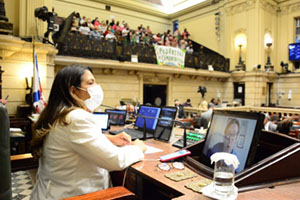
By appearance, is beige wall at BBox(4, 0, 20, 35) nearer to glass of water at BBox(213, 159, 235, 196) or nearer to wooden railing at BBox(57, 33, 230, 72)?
wooden railing at BBox(57, 33, 230, 72)

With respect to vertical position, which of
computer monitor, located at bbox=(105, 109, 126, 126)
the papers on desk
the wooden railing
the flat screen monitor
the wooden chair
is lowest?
the wooden chair

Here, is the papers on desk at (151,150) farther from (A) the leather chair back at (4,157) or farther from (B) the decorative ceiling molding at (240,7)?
(B) the decorative ceiling molding at (240,7)

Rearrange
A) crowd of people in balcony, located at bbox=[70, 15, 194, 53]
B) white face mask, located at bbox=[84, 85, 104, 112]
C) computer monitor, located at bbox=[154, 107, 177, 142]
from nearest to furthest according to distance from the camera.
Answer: white face mask, located at bbox=[84, 85, 104, 112] → computer monitor, located at bbox=[154, 107, 177, 142] → crowd of people in balcony, located at bbox=[70, 15, 194, 53]

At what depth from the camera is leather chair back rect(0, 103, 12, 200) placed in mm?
772

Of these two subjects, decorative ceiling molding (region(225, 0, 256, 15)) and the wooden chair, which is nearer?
the wooden chair

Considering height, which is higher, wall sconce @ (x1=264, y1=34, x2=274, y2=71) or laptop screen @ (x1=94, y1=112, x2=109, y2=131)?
wall sconce @ (x1=264, y1=34, x2=274, y2=71)

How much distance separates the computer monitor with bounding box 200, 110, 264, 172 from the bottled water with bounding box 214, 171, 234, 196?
0.68 feet

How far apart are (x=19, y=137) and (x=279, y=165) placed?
12.6ft

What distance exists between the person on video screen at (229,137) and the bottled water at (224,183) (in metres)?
0.29

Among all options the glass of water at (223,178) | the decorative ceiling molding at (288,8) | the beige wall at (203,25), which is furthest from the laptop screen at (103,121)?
the decorative ceiling molding at (288,8)

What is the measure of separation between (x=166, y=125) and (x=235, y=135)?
101 centimetres

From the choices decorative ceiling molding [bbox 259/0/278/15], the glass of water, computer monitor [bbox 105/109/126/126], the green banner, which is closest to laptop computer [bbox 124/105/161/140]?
computer monitor [bbox 105/109/126/126]

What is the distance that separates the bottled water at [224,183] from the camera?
1.04 m

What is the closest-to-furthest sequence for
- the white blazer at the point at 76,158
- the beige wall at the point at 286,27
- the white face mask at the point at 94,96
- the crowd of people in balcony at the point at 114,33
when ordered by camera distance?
→ the white blazer at the point at 76,158 < the white face mask at the point at 94,96 < the crowd of people in balcony at the point at 114,33 < the beige wall at the point at 286,27
